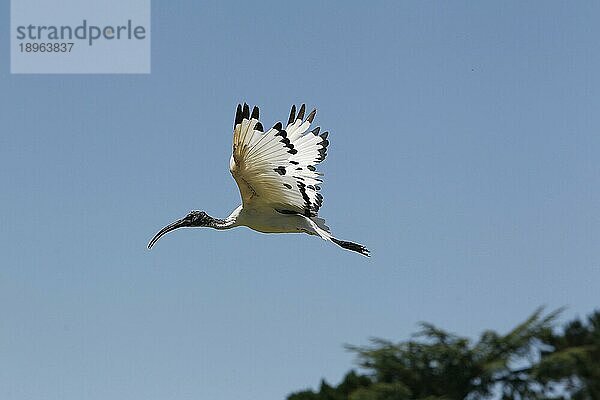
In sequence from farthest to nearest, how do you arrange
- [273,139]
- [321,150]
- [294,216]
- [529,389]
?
1. [529,389]
2. [321,150]
3. [294,216]
4. [273,139]

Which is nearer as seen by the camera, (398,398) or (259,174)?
(259,174)

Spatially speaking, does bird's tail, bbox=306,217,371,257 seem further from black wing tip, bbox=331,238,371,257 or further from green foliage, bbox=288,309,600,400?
green foliage, bbox=288,309,600,400

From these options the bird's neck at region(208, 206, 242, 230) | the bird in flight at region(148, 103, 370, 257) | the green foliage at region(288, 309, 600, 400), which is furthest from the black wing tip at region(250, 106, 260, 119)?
the green foliage at region(288, 309, 600, 400)

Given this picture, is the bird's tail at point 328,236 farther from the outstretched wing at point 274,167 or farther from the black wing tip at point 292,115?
the black wing tip at point 292,115

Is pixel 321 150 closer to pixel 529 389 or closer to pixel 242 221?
pixel 242 221

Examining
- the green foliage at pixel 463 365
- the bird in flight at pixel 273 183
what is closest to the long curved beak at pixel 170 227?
the bird in flight at pixel 273 183

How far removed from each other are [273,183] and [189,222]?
138cm

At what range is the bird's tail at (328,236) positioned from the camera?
1319cm

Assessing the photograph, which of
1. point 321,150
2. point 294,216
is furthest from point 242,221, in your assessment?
point 321,150

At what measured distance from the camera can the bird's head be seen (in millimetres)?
13500

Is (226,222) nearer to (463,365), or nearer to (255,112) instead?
(255,112)

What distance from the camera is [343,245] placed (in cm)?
1379

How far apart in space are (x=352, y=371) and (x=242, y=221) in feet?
66.3

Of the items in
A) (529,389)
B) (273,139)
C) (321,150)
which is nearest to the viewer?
(273,139)
